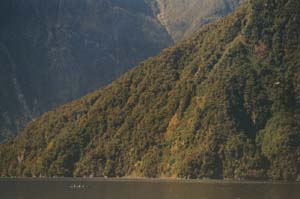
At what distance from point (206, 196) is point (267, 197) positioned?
54.6 feet

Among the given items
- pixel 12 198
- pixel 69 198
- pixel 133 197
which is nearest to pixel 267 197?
pixel 133 197

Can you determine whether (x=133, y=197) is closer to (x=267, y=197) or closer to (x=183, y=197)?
(x=183, y=197)

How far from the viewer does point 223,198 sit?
19075 centimetres

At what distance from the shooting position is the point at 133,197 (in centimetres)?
19875

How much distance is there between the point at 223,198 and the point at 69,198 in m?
41.9

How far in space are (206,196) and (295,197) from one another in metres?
24.1

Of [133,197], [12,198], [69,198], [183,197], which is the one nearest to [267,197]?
[183,197]

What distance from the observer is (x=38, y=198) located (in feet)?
650

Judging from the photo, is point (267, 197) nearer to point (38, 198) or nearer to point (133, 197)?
point (133, 197)

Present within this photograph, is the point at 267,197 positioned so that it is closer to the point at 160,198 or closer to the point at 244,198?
the point at 244,198

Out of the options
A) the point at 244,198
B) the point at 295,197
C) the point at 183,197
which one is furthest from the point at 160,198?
the point at 295,197

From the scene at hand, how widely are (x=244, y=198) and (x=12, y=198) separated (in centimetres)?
6305

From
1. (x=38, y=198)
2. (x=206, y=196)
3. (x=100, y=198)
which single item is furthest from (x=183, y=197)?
(x=38, y=198)

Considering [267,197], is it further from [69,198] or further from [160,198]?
[69,198]
